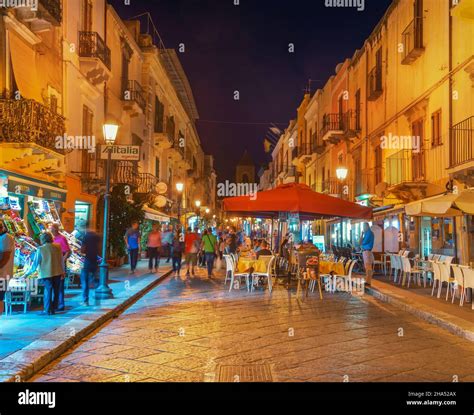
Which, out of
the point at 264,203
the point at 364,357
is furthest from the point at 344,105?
the point at 364,357

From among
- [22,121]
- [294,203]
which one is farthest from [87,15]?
[294,203]

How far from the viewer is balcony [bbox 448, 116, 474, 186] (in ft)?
45.8

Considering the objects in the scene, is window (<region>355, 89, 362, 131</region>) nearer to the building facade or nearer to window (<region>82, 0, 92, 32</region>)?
the building facade

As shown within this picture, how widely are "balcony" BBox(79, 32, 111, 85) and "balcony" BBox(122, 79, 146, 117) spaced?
493 centimetres

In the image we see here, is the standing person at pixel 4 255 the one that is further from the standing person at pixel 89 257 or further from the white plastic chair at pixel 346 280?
the white plastic chair at pixel 346 280

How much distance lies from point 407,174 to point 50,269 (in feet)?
43.7

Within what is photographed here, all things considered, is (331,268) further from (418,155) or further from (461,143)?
(418,155)

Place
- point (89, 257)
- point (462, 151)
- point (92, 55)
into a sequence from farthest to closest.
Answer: point (92, 55) < point (462, 151) < point (89, 257)

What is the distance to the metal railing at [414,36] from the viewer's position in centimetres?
1816

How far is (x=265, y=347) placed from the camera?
7.52 m

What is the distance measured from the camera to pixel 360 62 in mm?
26234

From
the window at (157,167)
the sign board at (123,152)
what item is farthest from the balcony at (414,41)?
the window at (157,167)

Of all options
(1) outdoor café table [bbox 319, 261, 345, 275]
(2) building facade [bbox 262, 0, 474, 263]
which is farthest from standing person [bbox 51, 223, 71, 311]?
(2) building facade [bbox 262, 0, 474, 263]

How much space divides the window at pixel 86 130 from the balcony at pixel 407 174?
10392 millimetres
